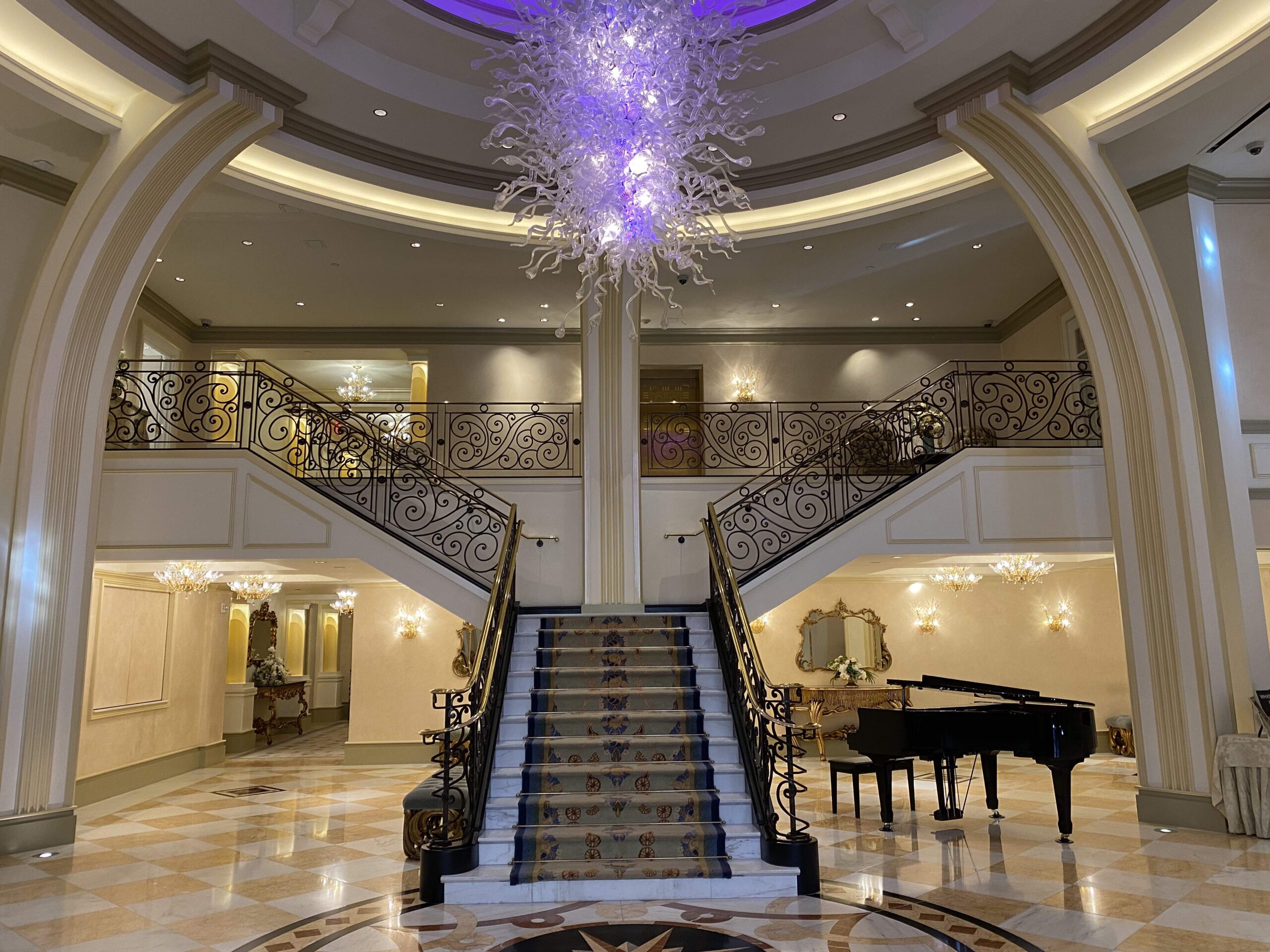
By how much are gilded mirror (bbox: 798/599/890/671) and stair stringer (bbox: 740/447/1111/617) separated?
4021 mm

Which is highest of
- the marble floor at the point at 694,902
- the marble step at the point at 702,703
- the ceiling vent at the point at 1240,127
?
the ceiling vent at the point at 1240,127

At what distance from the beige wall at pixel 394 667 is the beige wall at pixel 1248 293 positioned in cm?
A: 927

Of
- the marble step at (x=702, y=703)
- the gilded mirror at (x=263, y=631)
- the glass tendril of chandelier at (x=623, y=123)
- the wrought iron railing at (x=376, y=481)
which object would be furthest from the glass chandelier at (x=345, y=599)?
the glass tendril of chandelier at (x=623, y=123)

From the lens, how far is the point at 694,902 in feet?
17.3

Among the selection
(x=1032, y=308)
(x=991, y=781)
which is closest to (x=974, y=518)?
(x=991, y=781)

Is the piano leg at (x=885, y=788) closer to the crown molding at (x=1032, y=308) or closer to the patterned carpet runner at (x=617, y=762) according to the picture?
the patterned carpet runner at (x=617, y=762)

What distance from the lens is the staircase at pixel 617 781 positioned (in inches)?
213

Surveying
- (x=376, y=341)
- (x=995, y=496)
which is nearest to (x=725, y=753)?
(x=995, y=496)

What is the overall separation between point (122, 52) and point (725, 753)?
6.58 m

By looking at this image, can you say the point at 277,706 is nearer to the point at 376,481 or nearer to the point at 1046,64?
the point at 376,481

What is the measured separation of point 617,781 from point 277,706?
12.5 m

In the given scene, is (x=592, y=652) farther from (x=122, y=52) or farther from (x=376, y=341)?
(x=376, y=341)

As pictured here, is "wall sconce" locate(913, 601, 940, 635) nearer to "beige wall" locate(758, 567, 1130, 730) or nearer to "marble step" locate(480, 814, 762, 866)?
"beige wall" locate(758, 567, 1130, 730)

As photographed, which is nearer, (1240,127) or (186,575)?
(1240,127)
